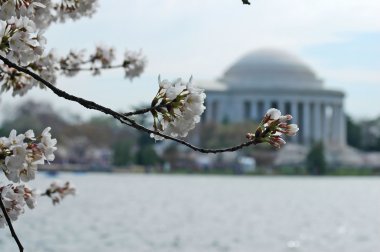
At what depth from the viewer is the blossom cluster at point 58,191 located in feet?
23.7

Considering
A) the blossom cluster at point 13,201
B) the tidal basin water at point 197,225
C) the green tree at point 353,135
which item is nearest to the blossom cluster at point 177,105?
the blossom cluster at point 13,201

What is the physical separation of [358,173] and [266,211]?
71268 millimetres

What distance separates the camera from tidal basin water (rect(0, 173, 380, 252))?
28.2 metres

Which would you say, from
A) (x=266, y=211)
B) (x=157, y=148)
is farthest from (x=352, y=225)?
(x=157, y=148)

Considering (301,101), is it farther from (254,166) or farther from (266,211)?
(266,211)

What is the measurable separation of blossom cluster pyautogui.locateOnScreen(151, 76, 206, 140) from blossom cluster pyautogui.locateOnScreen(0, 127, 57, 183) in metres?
0.55

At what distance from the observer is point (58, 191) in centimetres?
738

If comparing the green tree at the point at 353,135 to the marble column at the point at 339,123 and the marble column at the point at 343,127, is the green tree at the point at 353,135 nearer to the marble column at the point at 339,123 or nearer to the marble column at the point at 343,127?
the marble column at the point at 343,127

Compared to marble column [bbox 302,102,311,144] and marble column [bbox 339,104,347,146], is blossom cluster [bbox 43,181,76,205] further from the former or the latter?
marble column [bbox 339,104,347,146]

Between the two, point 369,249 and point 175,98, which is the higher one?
point 175,98

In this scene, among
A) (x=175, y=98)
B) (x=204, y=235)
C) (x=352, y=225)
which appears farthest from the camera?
(x=352, y=225)

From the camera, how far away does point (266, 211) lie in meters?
47.0

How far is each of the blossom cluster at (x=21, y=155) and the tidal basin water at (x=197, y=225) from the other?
42.0ft

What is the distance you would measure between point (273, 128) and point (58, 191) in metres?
3.44
